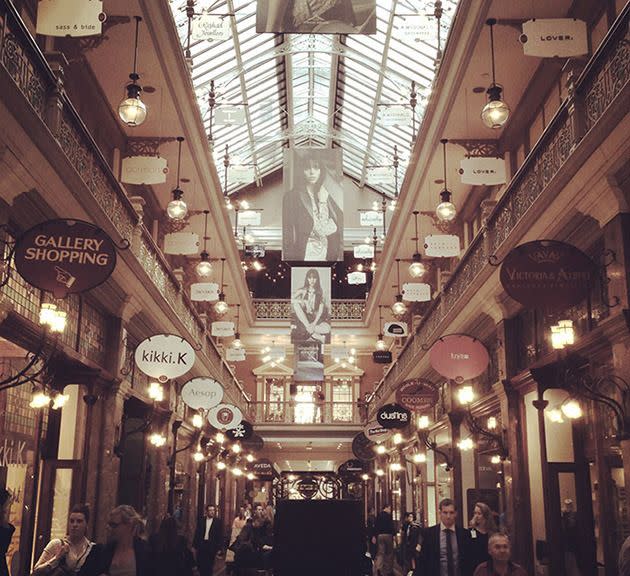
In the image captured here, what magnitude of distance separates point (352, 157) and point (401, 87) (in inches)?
443

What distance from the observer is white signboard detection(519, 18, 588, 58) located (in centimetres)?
991

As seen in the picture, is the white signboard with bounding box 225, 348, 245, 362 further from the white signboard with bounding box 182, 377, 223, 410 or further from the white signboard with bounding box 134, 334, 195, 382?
the white signboard with bounding box 134, 334, 195, 382

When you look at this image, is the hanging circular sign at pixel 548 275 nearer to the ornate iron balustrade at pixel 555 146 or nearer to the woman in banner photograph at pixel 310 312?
the ornate iron balustrade at pixel 555 146

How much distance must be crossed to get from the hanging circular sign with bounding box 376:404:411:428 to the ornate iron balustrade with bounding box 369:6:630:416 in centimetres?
266

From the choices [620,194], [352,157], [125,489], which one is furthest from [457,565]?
[352,157]

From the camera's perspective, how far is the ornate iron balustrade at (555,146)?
775 cm

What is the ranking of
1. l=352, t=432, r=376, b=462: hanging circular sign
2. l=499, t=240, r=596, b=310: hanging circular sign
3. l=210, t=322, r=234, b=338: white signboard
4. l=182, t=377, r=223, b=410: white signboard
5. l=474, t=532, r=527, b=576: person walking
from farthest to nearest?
l=352, t=432, r=376, b=462: hanging circular sign → l=210, t=322, r=234, b=338: white signboard → l=182, t=377, r=223, b=410: white signboard → l=499, t=240, r=596, b=310: hanging circular sign → l=474, t=532, r=527, b=576: person walking

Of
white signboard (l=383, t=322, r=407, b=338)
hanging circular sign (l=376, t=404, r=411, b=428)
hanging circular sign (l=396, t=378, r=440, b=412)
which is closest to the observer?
hanging circular sign (l=396, t=378, r=440, b=412)

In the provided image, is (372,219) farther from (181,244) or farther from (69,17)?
(69,17)

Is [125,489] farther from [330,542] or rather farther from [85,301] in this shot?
[330,542]

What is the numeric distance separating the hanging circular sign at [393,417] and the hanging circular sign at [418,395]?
1.87 metres

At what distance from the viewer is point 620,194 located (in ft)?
26.5

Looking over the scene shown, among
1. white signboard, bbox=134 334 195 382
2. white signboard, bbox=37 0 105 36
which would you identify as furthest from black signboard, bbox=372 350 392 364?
white signboard, bbox=37 0 105 36

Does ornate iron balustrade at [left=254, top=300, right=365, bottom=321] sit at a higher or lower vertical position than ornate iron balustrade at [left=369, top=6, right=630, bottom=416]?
higher
